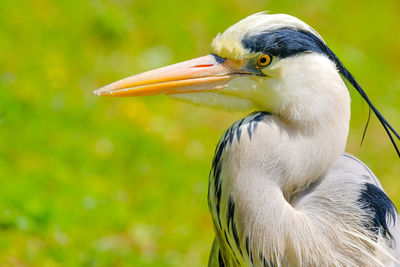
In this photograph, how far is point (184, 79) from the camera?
218 cm

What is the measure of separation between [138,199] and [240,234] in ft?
5.99

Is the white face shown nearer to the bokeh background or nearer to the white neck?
the white neck

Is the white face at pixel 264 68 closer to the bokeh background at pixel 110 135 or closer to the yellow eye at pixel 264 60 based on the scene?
the yellow eye at pixel 264 60

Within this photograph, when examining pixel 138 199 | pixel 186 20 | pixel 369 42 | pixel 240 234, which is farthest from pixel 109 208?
A: pixel 369 42

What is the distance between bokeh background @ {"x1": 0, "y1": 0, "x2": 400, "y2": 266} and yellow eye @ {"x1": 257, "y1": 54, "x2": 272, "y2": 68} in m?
0.62

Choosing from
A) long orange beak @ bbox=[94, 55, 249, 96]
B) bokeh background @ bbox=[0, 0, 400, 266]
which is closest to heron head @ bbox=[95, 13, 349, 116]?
long orange beak @ bbox=[94, 55, 249, 96]

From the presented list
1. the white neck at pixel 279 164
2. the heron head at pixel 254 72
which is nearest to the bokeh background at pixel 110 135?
the heron head at pixel 254 72

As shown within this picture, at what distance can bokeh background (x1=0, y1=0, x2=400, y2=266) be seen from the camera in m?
3.40

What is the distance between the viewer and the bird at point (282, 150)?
2051mm

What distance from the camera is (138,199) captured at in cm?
387

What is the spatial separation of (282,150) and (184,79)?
44cm

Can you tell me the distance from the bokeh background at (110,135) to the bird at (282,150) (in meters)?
0.57

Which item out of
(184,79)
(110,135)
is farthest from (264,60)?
(110,135)

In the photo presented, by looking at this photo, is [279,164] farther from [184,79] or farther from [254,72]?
[184,79]
